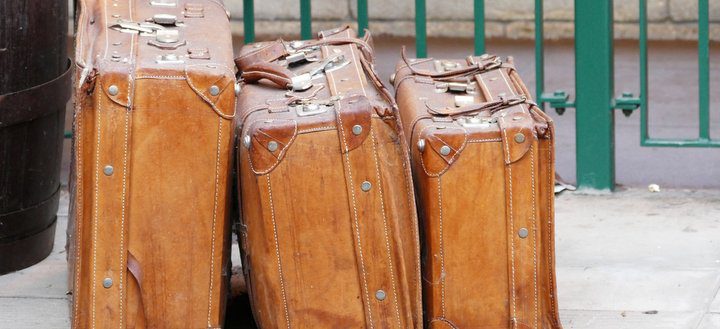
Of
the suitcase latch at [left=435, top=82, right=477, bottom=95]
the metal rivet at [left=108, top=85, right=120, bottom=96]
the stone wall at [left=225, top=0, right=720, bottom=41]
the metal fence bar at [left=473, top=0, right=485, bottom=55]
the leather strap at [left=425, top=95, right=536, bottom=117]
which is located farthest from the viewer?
the stone wall at [left=225, top=0, right=720, bottom=41]

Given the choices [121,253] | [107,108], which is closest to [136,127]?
[107,108]

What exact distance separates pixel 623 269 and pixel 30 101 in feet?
6.81

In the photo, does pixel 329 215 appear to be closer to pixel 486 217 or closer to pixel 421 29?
pixel 486 217

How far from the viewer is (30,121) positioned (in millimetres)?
4555

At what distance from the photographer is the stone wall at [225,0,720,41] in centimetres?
966

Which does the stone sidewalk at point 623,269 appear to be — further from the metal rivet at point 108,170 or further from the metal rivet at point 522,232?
the metal rivet at point 108,170

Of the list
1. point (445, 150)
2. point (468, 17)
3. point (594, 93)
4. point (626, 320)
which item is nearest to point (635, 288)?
point (626, 320)

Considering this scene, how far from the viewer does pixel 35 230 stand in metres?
4.74

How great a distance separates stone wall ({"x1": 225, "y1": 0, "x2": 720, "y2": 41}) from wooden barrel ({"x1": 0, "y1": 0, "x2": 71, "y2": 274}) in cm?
521

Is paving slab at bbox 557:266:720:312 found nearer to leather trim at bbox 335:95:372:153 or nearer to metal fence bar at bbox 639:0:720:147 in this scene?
metal fence bar at bbox 639:0:720:147

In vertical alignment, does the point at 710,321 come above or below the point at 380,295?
below

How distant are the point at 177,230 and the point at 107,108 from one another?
38 centimetres

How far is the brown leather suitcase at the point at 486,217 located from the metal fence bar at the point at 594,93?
168 cm

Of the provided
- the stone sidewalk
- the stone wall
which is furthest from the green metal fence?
the stone wall
